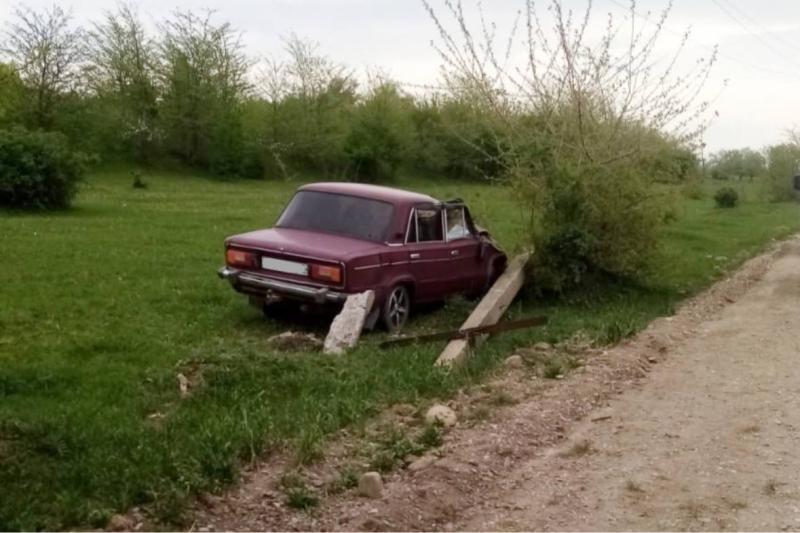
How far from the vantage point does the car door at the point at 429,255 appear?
11898 mm

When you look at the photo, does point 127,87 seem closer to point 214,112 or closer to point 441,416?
point 214,112

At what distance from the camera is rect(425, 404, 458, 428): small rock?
7234 mm

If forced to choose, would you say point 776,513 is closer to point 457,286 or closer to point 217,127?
point 457,286

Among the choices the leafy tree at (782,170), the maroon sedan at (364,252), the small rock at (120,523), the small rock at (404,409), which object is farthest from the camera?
the leafy tree at (782,170)

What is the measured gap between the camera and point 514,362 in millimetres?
9633

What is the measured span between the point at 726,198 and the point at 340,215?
37.1 meters

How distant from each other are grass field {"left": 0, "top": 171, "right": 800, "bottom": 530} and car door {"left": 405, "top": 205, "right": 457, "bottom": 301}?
15.8 inches

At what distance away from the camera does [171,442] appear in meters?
6.15

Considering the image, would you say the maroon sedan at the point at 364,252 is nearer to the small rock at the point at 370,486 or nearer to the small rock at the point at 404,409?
the small rock at the point at 404,409

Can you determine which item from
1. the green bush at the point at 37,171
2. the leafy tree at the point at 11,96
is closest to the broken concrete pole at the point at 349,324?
the green bush at the point at 37,171

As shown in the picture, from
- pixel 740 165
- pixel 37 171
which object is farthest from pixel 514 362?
pixel 740 165

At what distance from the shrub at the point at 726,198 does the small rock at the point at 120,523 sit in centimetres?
4356

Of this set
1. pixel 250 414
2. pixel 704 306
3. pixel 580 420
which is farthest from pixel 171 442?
pixel 704 306

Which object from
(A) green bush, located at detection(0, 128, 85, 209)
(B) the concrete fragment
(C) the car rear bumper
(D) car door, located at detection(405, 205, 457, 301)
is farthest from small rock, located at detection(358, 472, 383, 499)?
(A) green bush, located at detection(0, 128, 85, 209)
